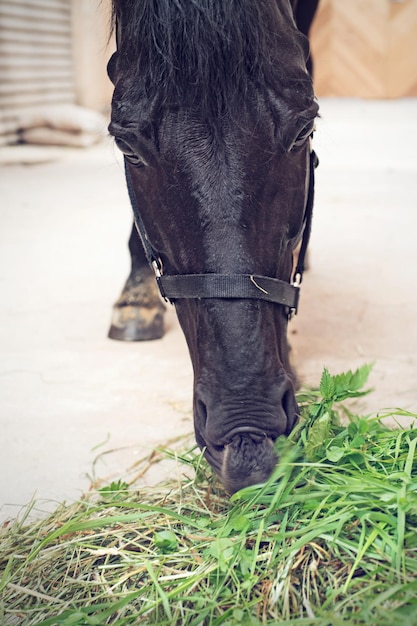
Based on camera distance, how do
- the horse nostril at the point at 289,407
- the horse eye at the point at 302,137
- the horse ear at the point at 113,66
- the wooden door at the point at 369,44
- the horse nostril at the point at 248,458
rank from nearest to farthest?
the horse nostril at the point at 248,458, the horse nostril at the point at 289,407, the horse eye at the point at 302,137, the horse ear at the point at 113,66, the wooden door at the point at 369,44

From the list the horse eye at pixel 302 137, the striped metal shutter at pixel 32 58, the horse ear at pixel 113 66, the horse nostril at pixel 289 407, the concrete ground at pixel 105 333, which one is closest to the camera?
the horse nostril at pixel 289 407

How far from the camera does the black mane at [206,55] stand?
5.47 feet

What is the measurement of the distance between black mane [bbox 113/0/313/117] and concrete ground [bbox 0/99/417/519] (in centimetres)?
64

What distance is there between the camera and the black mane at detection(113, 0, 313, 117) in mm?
1668

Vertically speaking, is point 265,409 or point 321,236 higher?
point 321,236

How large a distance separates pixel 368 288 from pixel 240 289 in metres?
2.17

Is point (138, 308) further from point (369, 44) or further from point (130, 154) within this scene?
point (369, 44)

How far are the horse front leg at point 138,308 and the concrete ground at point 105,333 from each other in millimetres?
69

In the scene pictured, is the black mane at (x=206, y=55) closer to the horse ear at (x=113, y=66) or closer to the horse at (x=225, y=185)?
the horse at (x=225, y=185)

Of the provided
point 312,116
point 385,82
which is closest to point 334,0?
point 385,82

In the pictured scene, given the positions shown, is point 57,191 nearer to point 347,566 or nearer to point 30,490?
point 30,490

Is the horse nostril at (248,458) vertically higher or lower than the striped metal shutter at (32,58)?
lower

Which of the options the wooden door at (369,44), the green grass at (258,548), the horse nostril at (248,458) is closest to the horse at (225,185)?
the horse nostril at (248,458)

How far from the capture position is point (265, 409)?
1.63 m
